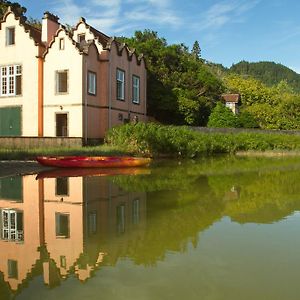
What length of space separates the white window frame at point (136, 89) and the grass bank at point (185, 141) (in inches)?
196

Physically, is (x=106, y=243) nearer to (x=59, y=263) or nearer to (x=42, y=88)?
(x=59, y=263)

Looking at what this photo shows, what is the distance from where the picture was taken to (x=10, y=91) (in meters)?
33.4

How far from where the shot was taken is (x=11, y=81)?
110 ft

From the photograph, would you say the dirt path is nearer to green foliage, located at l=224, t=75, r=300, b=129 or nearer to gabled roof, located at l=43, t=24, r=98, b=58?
gabled roof, located at l=43, t=24, r=98, b=58

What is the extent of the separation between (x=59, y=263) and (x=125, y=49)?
30.8 meters

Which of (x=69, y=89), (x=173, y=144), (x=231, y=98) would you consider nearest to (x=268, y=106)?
(x=231, y=98)

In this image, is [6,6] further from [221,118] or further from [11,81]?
[221,118]

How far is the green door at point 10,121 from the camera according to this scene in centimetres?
3309

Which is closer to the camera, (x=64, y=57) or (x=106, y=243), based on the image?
(x=106, y=243)

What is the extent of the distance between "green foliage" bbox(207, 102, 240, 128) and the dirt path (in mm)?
25446

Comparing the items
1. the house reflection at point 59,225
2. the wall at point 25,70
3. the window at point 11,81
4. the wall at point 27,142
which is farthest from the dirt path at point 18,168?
the window at point 11,81

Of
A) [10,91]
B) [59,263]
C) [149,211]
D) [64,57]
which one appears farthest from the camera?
[10,91]

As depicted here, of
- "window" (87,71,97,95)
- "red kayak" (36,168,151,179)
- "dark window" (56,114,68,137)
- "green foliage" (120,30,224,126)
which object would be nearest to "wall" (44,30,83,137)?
"dark window" (56,114,68,137)

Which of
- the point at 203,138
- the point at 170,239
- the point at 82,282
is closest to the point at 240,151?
the point at 203,138
